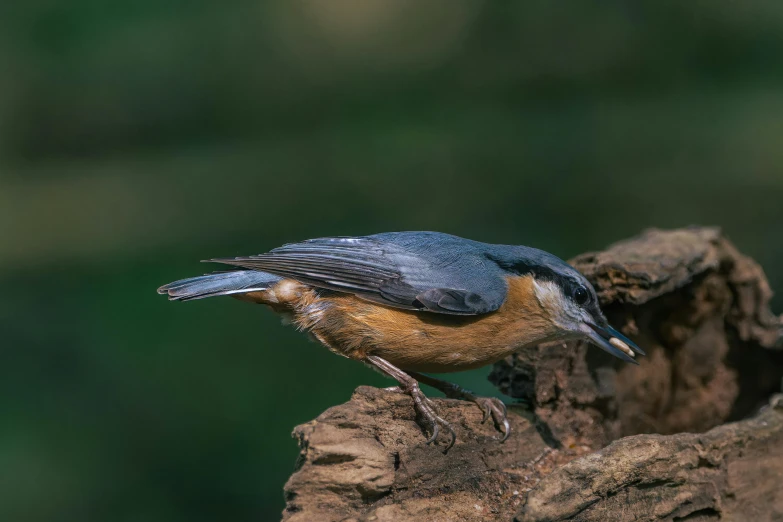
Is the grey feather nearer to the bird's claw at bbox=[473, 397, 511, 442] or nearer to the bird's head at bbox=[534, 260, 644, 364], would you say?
the bird's head at bbox=[534, 260, 644, 364]

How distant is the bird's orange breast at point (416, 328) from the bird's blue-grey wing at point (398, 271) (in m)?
0.04

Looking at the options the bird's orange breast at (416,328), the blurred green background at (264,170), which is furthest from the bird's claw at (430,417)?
the blurred green background at (264,170)

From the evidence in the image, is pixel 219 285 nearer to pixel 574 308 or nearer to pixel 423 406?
pixel 423 406

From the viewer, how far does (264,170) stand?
4848mm

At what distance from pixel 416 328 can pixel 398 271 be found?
19 cm

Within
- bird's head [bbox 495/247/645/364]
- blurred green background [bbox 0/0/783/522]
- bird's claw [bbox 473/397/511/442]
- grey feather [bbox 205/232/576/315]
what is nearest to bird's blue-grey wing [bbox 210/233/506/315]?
grey feather [bbox 205/232/576/315]

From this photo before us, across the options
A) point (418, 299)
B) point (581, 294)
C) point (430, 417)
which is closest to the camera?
point (430, 417)

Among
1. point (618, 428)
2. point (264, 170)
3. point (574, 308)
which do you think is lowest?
point (618, 428)

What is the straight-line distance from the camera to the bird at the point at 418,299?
2.45 meters

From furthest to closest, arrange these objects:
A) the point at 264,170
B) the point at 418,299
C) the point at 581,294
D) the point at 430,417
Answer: the point at 264,170 → the point at 581,294 → the point at 418,299 → the point at 430,417

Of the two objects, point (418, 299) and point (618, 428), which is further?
point (618, 428)

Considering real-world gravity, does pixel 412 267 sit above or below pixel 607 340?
above

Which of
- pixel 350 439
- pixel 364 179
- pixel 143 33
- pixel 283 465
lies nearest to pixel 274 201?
pixel 364 179

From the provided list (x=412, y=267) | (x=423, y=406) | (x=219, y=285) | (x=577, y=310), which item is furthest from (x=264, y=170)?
(x=423, y=406)
